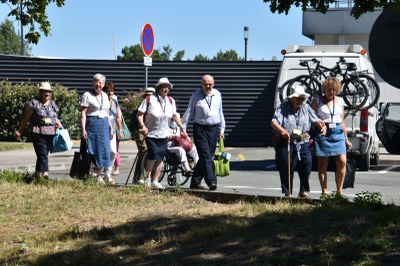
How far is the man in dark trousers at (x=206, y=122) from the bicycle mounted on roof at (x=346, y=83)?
5.02 m

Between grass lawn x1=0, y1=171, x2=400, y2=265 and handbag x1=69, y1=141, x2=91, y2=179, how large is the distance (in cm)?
274

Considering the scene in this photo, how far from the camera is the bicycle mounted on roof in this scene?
18.7 m

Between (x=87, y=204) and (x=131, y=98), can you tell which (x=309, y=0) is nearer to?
(x=87, y=204)

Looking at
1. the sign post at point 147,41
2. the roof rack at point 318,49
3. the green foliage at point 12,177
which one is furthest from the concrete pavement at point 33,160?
the green foliage at point 12,177

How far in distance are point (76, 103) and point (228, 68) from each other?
4.88 m

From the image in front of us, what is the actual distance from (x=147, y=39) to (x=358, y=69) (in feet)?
15.4

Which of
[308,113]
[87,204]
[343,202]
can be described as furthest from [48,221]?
[308,113]

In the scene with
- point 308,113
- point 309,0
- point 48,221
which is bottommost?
point 48,221

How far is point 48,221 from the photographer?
10234 mm

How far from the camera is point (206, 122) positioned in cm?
1362

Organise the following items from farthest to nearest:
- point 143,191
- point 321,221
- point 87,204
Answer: point 143,191, point 87,204, point 321,221

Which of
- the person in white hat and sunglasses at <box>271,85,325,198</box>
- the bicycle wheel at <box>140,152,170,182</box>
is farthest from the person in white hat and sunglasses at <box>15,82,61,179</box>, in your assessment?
the person in white hat and sunglasses at <box>271,85,325,198</box>

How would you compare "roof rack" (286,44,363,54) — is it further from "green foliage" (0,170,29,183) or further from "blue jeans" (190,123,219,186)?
"green foliage" (0,170,29,183)

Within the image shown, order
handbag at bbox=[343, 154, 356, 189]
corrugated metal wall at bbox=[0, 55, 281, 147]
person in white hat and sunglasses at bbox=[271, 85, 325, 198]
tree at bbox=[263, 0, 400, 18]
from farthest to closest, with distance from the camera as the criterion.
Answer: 1. corrugated metal wall at bbox=[0, 55, 281, 147]
2. handbag at bbox=[343, 154, 356, 189]
3. person in white hat and sunglasses at bbox=[271, 85, 325, 198]
4. tree at bbox=[263, 0, 400, 18]
